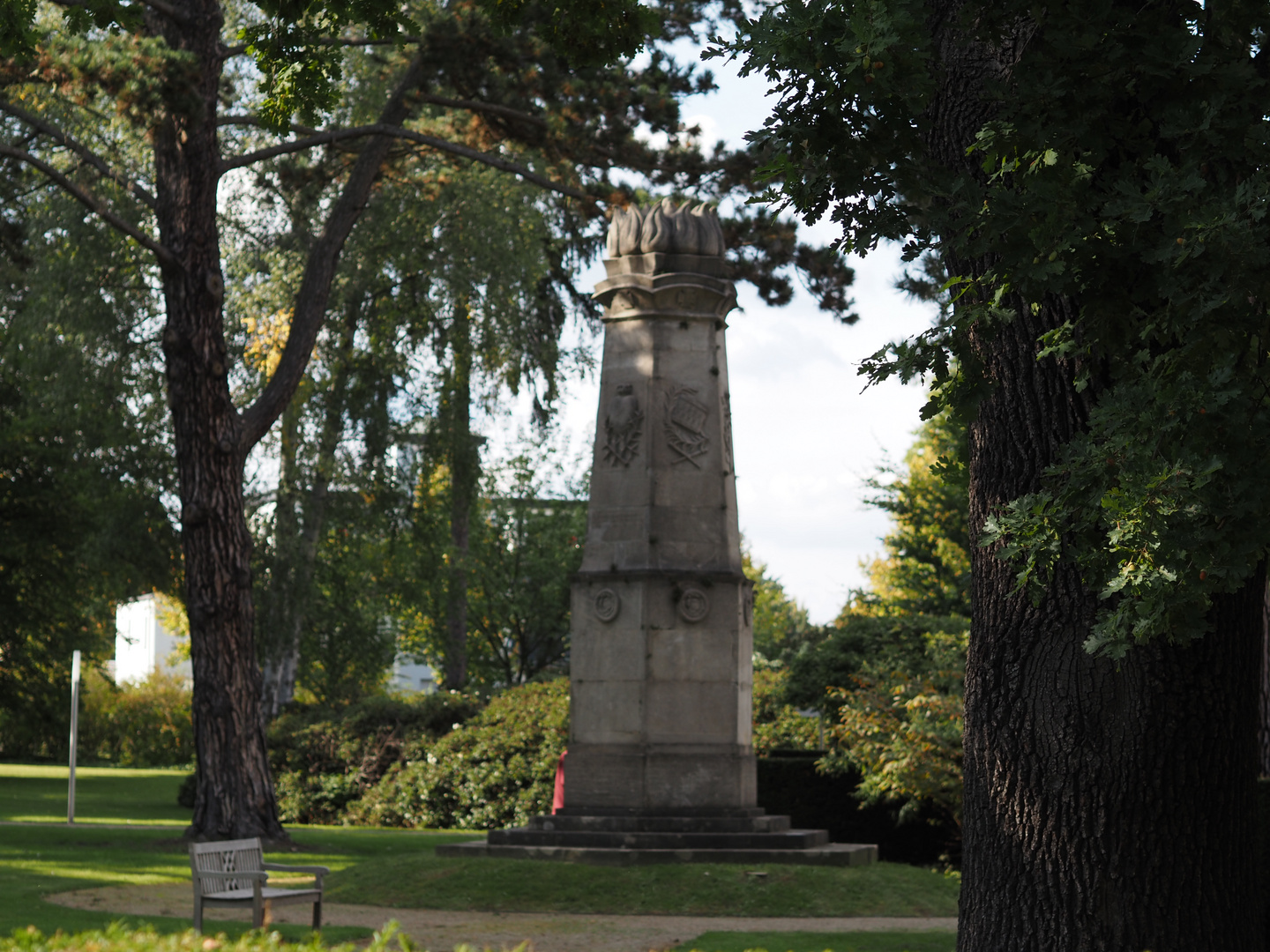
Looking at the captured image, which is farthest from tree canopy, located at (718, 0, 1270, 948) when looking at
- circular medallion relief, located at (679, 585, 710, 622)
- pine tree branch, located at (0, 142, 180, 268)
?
pine tree branch, located at (0, 142, 180, 268)

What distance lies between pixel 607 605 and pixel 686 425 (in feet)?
6.83

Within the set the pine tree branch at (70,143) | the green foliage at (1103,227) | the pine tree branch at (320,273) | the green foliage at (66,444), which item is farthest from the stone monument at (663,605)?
the green foliage at (1103,227)

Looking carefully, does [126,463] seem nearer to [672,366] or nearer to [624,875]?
[672,366]

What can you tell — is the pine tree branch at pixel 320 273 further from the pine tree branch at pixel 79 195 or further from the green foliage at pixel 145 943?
the green foliage at pixel 145 943

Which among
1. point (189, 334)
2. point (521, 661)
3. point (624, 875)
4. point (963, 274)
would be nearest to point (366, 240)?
point (189, 334)

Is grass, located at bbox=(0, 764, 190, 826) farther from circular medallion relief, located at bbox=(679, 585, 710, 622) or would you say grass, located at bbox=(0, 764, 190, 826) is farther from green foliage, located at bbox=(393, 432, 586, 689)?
circular medallion relief, located at bbox=(679, 585, 710, 622)

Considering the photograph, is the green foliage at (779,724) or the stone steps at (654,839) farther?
the green foliage at (779,724)

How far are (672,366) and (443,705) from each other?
12548 millimetres

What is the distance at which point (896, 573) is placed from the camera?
126 feet

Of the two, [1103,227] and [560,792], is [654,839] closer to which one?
[560,792]

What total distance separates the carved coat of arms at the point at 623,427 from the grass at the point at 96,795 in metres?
11.9

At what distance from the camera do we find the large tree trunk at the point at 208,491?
60.0 feet

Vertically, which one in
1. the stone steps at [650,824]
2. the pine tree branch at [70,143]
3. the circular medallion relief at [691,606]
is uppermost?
the pine tree branch at [70,143]

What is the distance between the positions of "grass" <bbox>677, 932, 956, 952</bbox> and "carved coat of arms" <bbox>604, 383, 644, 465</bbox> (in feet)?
18.9
